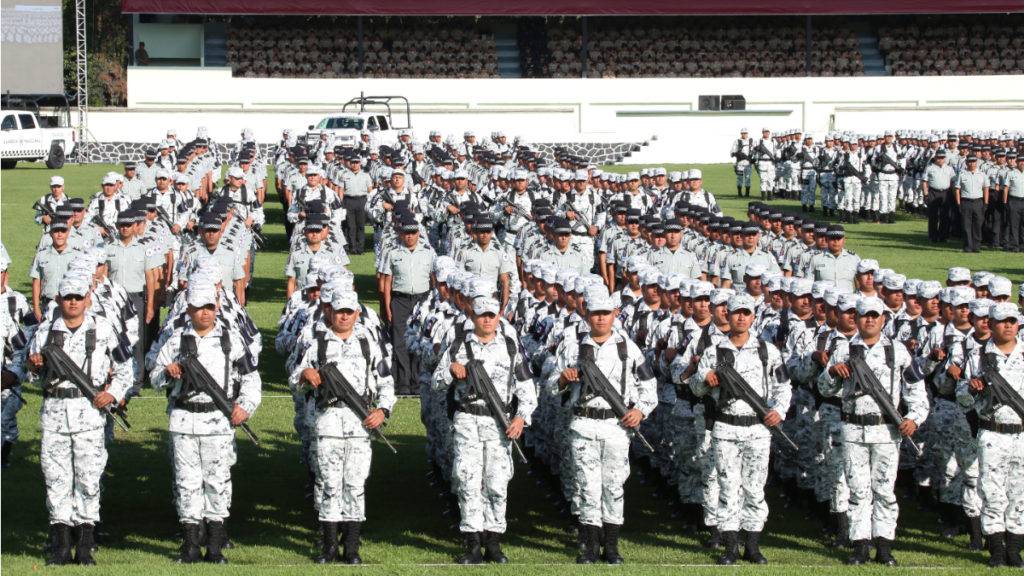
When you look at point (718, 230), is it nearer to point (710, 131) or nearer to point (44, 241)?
point (44, 241)

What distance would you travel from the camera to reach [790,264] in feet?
61.0

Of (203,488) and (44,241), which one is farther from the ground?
(44,241)

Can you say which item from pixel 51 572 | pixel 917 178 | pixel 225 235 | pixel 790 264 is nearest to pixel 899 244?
pixel 917 178

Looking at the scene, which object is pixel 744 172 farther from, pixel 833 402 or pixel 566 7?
pixel 833 402

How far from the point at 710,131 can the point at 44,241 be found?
33.0m

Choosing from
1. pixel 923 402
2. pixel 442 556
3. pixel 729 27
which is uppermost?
pixel 729 27

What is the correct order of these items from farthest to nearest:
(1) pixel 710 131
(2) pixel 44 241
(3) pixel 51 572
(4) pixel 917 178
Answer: (1) pixel 710 131 < (4) pixel 917 178 < (2) pixel 44 241 < (3) pixel 51 572

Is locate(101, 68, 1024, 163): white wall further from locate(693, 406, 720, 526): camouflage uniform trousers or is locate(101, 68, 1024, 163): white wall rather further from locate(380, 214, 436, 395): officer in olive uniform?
locate(693, 406, 720, 526): camouflage uniform trousers

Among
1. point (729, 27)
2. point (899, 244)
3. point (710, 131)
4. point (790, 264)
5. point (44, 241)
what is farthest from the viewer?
point (729, 27)

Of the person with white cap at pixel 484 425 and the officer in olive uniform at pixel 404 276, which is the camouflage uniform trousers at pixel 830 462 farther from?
the officer in olive uniform at pixel 404 276

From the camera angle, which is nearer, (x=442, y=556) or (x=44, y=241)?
(x=442, y=556)

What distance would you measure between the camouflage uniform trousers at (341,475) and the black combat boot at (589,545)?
146 centimetres

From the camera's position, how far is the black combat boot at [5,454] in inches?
527

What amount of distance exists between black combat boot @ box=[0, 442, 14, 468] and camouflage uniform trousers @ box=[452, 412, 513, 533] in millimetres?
4368
